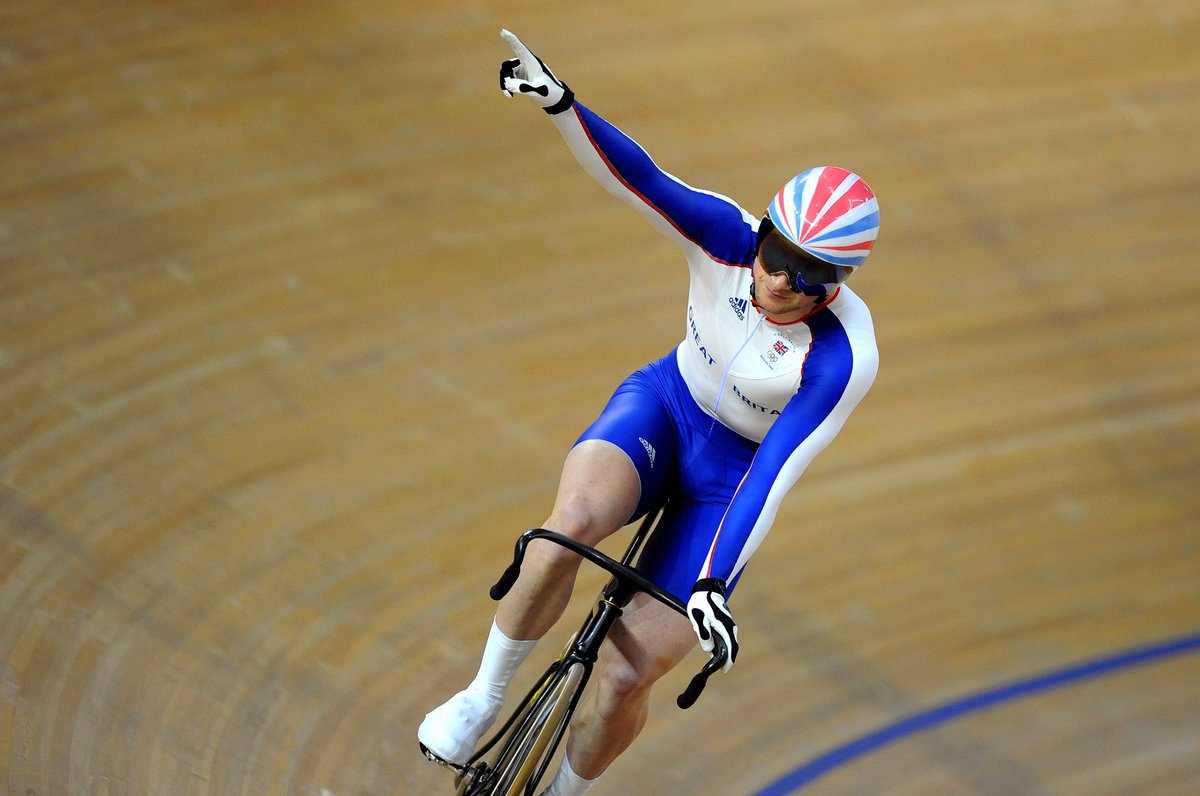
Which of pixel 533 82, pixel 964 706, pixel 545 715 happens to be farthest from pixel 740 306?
pixel 964 706

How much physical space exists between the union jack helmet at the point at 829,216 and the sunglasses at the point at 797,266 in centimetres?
2

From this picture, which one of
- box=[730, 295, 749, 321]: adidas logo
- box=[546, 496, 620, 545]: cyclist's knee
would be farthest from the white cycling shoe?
box=[730, 295, 749, 321]: adidas logo

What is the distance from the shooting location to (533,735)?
2.43 m

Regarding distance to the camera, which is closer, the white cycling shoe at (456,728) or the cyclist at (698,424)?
the cyclist at (698,424)

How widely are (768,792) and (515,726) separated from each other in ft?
3.07

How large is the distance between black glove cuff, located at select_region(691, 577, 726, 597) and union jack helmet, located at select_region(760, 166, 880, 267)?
0.57 m

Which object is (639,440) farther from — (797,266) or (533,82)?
(533,82)

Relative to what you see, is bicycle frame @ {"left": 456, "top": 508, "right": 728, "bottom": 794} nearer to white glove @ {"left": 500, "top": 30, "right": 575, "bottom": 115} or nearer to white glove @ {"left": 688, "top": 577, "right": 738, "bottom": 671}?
white glove @ {"left": 688, "top": 577, "right": 738, "bottom": 671}

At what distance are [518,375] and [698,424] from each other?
1438mm

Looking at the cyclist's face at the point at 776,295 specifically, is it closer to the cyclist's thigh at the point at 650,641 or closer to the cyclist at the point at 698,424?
the cyclist at the point at 698,424

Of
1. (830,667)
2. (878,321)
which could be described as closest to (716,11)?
(878,321)

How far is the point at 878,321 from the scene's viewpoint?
446 centimetres

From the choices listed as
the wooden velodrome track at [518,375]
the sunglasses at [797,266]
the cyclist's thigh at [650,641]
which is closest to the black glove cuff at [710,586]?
the cyclist's thigh at [650,641]

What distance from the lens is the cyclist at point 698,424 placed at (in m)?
2.31
